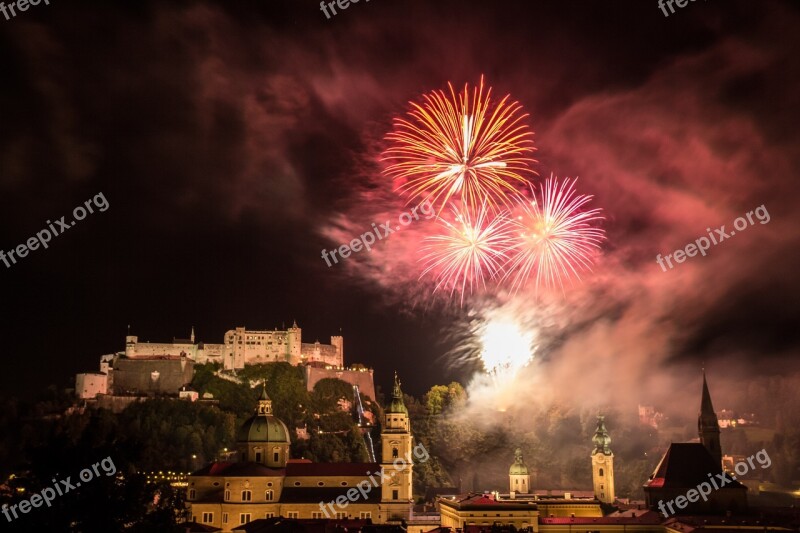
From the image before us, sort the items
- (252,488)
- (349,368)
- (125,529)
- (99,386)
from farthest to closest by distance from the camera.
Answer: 1. (349,368)
2. (99,386)
3. (252,488)
4. (125,529)

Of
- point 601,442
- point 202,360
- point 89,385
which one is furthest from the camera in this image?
point 202,360

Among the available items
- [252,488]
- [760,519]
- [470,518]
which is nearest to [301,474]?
[252,488]

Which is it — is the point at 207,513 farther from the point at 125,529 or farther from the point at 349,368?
the point at 349,368

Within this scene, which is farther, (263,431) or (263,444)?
(263,431)

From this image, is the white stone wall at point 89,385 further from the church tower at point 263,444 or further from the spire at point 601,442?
the spire at point 601,442

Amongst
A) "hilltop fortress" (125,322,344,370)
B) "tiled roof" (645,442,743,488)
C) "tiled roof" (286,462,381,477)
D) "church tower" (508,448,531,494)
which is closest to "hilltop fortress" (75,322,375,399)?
"hilltop fortress" (125,322,344,370)

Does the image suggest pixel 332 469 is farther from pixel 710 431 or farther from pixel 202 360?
pixel 202 360

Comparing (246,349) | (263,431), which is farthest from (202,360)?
(263,431)

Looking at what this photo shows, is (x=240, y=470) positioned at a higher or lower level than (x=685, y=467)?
higher
